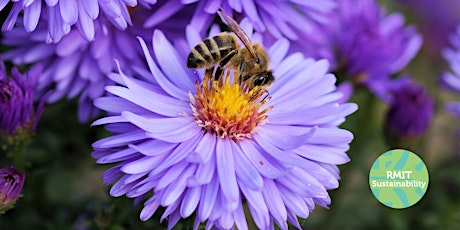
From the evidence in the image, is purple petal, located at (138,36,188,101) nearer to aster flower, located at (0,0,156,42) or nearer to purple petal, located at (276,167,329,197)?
aster flower, located at (0,0,156,42)

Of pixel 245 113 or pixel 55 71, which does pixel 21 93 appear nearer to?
pixel 55 71

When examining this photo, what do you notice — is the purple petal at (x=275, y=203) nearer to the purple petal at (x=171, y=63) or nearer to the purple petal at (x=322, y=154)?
the purple petal at (x=322, y=154)

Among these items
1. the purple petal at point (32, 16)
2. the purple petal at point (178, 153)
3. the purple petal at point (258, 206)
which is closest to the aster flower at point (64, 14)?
the purple petal at point (32, 16)

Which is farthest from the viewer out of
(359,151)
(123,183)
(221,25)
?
(359,151)

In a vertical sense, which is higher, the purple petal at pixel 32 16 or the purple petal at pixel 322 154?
the purple petal at pixel 32 16

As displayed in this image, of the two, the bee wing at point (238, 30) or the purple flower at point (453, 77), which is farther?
the purple flower at point (453, 77)

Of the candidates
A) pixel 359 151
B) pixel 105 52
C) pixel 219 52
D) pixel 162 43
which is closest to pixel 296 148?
pixel 219 52
